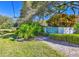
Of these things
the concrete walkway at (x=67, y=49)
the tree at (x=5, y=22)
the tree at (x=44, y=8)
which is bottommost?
the concrete walkway at (x=67, y=49)

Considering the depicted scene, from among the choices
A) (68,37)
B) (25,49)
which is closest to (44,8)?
(68,37)

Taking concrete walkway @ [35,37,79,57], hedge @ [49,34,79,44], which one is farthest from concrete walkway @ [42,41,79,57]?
hedge @ [49,34,79,44]

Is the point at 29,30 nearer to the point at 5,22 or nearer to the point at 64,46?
the point at 5,22

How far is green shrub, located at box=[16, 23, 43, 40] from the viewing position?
3674 millimetres

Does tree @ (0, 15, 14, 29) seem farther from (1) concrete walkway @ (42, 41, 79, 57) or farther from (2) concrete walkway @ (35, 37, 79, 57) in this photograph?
(1) concrete walkway @ (42, 41, 79, 57)

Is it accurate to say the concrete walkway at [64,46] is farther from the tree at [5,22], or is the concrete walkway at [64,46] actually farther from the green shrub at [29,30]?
the tree at [5,22]

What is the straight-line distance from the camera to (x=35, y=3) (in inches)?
145

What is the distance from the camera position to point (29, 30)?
3.69 m

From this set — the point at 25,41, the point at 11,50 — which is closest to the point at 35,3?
the point at 25,41

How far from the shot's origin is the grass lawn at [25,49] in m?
3.63

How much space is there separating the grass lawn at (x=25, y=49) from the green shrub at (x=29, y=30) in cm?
13

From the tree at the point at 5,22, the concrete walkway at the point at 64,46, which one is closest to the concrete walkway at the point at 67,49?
the concrete walkway at the point at 64,46

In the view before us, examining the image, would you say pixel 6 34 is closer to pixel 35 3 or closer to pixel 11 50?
pixel 11 50

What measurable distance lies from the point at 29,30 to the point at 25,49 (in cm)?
33
